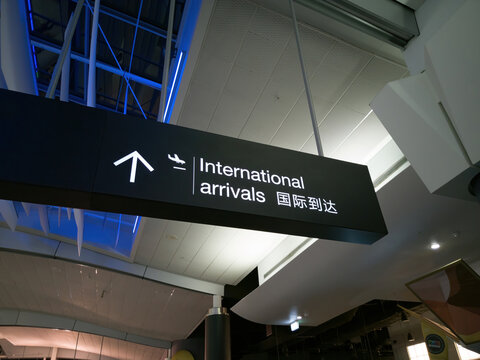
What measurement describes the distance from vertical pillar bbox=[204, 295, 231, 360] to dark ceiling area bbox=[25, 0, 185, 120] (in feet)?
14.8

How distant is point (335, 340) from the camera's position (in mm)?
8516

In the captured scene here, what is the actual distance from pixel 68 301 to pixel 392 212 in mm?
10019

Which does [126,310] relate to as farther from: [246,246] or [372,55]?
[372,55]

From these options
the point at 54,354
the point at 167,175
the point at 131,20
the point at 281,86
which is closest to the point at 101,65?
the point at 131,20

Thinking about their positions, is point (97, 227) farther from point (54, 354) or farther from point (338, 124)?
point (54, 354)

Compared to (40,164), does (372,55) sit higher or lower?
higher

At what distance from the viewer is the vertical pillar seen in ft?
23.6

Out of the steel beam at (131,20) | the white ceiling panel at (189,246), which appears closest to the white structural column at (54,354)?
the white ceiling panel at (189,246)

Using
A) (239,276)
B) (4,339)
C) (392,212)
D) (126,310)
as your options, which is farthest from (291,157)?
(4,339)

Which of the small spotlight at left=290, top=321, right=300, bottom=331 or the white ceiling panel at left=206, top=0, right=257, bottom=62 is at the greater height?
the white ceiling panel at left=206, top=0, right=257, bottom=62

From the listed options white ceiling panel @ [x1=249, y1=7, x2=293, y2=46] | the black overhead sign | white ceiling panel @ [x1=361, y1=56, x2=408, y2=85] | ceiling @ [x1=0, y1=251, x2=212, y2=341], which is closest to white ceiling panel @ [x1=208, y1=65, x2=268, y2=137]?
white ceiling panel @ [x1=249, y1=7, x2=293, y2=46]

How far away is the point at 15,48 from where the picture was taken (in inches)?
157

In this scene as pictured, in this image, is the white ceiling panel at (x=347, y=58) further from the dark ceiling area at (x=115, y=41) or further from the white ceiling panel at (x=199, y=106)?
the dark ceiling area at (x=115, y=41)

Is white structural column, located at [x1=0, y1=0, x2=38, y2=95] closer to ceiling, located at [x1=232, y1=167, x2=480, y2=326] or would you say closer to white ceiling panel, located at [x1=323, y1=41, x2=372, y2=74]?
white ceiling panel, located at [x1=323, y1=41, x2=372, y2=74]
